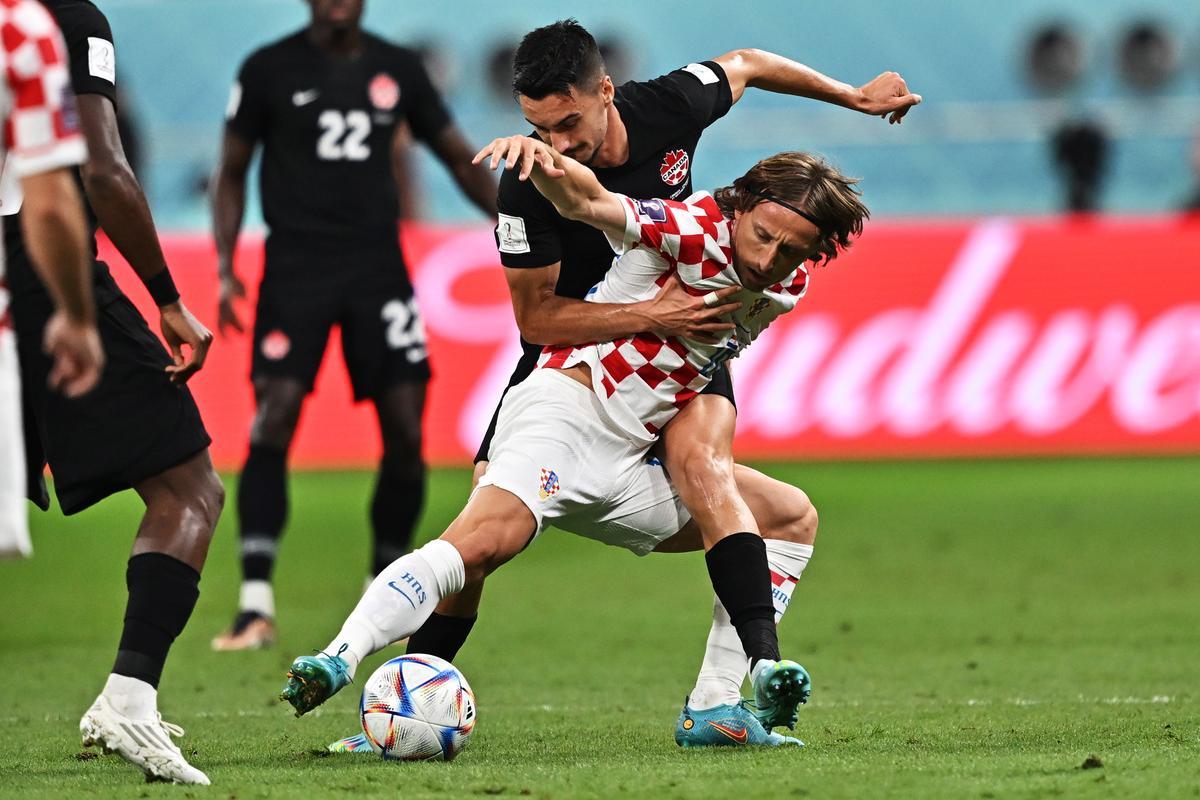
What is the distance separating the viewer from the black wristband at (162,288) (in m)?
4.56

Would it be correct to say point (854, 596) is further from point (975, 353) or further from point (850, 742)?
point (975, 353)

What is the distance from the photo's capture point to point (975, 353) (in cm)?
1361

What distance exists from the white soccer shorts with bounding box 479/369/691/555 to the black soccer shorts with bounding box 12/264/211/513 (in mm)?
881

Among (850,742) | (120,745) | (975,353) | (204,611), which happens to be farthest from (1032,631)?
(975,353)

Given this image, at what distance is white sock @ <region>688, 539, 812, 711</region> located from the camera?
491 cm

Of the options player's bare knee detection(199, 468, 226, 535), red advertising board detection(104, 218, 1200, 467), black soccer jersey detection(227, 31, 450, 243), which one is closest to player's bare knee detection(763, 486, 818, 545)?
player's bare knee detection(199, 468, 226, 535)

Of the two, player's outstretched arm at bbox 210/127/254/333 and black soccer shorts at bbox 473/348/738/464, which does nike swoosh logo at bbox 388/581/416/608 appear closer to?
black soccer shorts at bbox 473/348/738/464

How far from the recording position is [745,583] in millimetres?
4738

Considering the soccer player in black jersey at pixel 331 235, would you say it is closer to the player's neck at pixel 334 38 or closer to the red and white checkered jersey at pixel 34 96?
the player's neck at pixel 334 38

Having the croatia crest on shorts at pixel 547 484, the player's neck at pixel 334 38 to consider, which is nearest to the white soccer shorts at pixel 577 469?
the croatia crest on shorts at pixel 547 484

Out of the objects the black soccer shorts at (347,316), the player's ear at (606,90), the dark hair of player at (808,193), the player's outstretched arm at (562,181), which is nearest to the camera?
the player's outstretched arm at (562,181)

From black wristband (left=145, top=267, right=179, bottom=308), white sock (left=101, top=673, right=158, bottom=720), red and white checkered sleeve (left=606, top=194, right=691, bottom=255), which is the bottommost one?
white sock (left=101, top=673, right=158, bottom=720)

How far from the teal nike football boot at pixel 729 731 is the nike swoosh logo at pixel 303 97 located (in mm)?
3854

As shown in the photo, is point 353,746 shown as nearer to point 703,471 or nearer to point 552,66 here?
point 703,471
